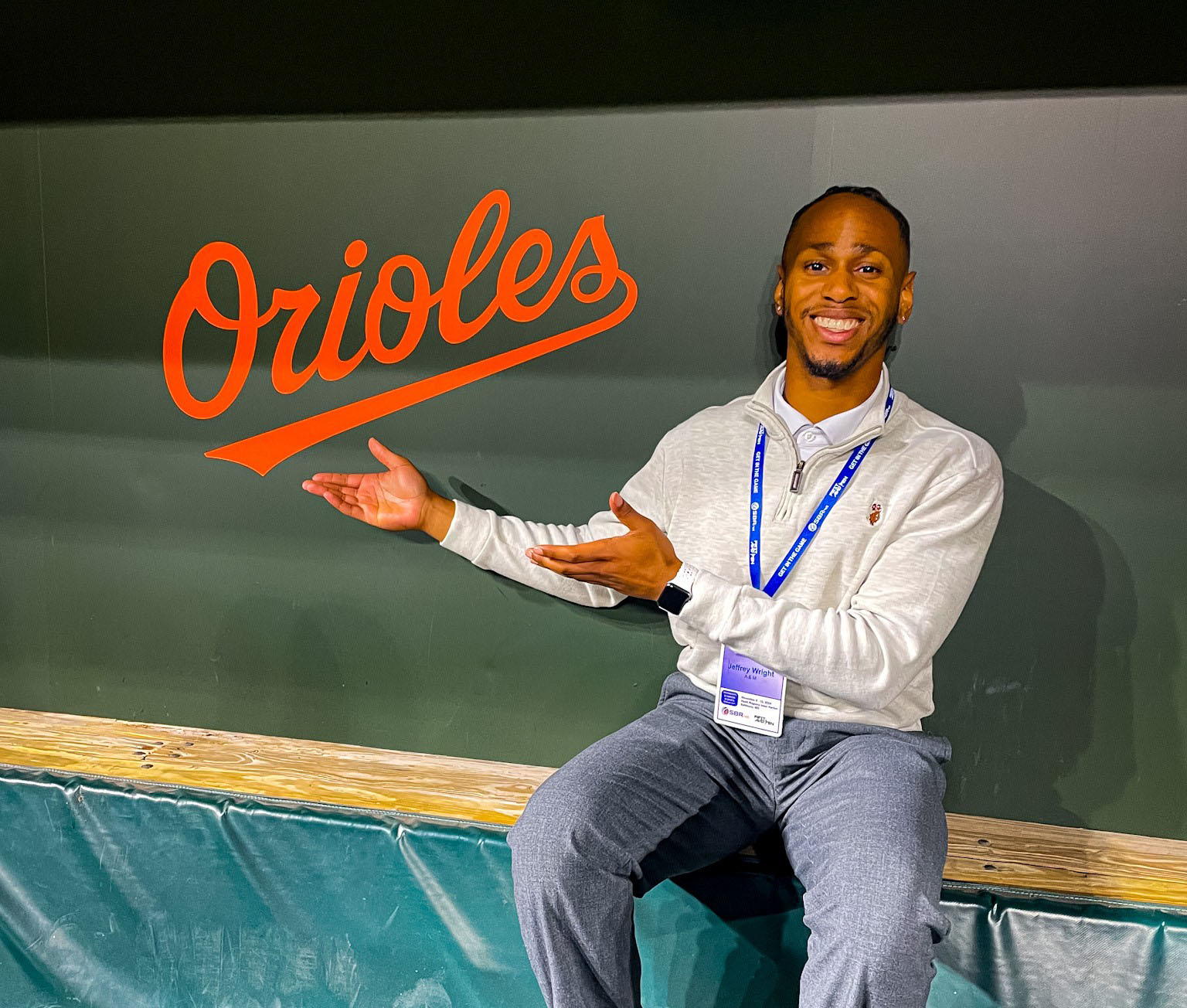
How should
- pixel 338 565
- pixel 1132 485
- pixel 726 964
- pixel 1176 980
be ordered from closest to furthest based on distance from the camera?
pixel 1176 980 < pixel 726 964 < pixel 1132 485 < pixel 338 565

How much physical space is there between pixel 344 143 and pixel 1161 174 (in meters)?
1.65

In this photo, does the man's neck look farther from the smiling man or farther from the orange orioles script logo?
the orange orioles script logo

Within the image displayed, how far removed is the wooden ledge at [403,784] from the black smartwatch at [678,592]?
25.4 inches

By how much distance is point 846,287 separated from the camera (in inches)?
78.9

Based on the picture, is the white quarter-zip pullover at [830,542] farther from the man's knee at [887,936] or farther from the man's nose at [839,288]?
the man's knee at [887,936]

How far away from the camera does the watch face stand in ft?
5.80

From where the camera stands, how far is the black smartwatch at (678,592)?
5.80 ft

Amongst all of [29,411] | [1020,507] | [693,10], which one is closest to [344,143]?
[693,10]

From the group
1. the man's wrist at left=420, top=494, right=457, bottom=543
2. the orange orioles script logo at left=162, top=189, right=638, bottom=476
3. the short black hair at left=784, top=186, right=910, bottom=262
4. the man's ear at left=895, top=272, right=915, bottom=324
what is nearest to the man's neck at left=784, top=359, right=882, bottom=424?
the man's ear at left=895, top=272, right=915, bottom=324

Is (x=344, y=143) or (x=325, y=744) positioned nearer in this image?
(x=344, y=143)

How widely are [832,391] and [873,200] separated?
37cm

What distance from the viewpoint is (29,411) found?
259cm

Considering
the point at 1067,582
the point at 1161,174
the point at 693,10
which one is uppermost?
the point at 693,10

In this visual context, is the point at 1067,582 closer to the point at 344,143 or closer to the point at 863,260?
the point at 863,260
